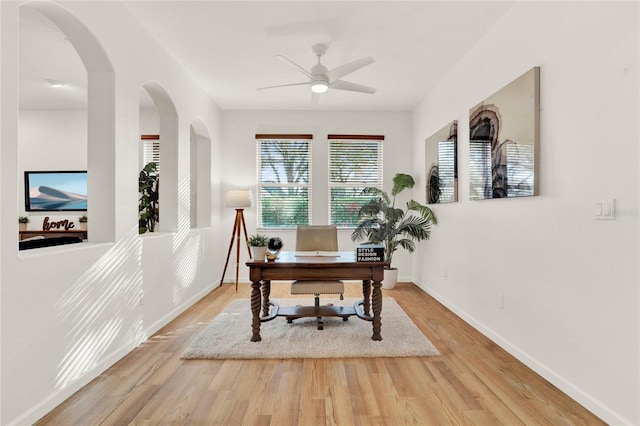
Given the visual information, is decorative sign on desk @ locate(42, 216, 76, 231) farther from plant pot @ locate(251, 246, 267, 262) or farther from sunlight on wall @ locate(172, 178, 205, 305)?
plant pot @ locate(251, 246, 267, 262)

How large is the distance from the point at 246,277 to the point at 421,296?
2.73 meters

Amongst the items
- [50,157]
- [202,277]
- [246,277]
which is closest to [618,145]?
[202,277]

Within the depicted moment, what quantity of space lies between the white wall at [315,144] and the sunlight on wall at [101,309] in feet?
8.91

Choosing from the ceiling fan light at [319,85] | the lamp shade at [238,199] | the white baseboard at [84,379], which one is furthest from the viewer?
the lamp shade at [238,199]

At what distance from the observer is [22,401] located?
1.82m

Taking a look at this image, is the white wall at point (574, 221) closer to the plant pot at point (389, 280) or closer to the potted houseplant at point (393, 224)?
the potted houseplant at point (393, 224)

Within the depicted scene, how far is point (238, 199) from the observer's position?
5039 millimetres

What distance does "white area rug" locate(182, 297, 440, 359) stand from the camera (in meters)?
2.74

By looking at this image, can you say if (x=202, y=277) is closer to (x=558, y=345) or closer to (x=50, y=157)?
(x=50, y=157)

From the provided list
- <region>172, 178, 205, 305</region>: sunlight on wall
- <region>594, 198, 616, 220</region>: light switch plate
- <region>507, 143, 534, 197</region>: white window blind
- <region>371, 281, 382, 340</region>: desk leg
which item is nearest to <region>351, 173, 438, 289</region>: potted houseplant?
<region>371, 281, 382, 340</region>: desk leg

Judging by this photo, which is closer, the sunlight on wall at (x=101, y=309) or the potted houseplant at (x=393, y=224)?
the sunlight on wall at (x=101, y=309)

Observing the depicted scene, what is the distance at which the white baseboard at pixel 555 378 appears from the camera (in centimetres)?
184

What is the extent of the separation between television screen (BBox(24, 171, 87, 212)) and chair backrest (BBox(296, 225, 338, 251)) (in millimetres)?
3919

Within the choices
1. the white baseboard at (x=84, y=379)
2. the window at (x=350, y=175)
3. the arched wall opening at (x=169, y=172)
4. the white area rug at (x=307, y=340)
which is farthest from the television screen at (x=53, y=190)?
the window at (x=350, y=175)
